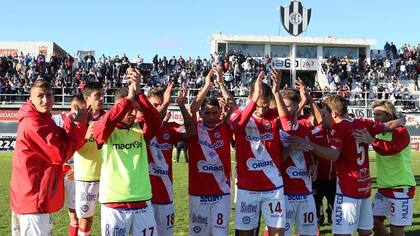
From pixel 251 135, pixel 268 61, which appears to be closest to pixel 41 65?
pixel 268 61

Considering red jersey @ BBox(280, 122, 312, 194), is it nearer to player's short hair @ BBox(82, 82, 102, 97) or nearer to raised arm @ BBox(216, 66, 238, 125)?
raised arm @ BBox(216, 66, 238, 125)

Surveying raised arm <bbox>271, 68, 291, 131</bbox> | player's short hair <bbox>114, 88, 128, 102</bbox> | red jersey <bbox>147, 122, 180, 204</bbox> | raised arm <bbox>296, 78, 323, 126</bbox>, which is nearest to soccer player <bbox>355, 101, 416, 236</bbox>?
raised arm <bbox>296, 78, 323, 126</bbox>

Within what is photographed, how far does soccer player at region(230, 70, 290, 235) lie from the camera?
19.5ft

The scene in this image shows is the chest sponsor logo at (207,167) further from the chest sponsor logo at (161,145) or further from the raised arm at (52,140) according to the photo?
the raised arm at (52,140)

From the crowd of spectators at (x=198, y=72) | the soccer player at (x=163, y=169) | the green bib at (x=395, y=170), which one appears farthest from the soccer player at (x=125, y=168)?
the crowd of spectators at (x=198, y=72)

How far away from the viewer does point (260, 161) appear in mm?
6074

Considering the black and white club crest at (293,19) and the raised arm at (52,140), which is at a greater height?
the black and white club crest at (293,19)

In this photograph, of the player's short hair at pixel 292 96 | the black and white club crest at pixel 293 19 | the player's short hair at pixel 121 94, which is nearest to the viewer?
the player's short hair at pixel 121 94

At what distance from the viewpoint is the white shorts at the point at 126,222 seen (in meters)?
5.22

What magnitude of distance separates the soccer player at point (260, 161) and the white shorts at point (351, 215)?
74 centimetres

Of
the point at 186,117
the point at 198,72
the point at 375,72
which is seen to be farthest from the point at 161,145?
the point at 375,72

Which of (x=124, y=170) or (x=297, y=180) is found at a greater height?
(x=124, y=170)

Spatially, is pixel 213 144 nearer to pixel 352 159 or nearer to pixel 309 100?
pixel 309 100

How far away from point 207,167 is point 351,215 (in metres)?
1.82
